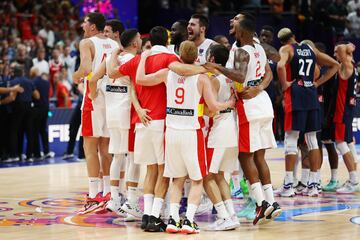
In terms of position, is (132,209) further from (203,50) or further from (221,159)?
(203,50)

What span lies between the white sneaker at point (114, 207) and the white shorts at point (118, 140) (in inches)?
22.4

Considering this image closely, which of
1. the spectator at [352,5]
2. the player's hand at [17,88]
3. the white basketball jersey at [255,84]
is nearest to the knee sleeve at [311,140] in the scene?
the white basketball jersey at [255,84]

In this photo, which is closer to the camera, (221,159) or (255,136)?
(221,159)

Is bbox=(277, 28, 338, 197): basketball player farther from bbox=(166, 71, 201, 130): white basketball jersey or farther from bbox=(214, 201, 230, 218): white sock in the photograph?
bbox=(166, 71, 201, 130): white basketball jersey

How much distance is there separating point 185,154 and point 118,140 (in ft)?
4.59

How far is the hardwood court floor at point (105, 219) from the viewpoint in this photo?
915cm

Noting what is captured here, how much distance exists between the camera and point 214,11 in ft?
85.7

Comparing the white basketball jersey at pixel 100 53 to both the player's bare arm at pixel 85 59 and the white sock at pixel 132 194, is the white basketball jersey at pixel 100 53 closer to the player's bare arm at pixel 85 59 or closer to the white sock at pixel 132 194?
the player's bare arm at pixel 85 59

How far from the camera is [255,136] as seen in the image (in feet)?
32.1

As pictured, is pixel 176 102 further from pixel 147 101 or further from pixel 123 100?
pixel 123 100

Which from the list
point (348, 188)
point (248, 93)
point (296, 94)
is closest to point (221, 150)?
point (248, 93)

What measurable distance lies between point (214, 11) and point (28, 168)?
11.0m

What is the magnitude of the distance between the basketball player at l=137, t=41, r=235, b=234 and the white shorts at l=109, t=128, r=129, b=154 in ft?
3.63

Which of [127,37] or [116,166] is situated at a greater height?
[127,37]
